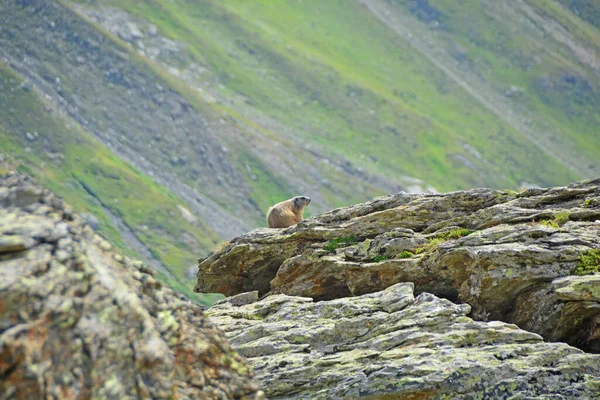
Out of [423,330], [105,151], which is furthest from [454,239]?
[105,151]

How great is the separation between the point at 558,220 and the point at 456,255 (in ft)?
11.8

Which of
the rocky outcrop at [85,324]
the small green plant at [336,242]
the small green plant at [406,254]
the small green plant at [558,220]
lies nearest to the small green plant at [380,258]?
the small green plant at [406,254]

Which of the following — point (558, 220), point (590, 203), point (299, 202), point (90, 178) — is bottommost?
point (90, 178)

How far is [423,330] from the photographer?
64.5 feet

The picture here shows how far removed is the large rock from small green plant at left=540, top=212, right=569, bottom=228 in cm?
484

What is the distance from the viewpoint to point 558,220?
24.1 m

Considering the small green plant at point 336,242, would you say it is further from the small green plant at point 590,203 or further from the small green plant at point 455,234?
the small green plant at point 590,203

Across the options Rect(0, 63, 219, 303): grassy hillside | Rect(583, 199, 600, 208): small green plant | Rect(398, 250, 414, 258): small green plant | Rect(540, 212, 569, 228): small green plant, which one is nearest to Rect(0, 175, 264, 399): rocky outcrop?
Rect(398, 250, 414, 258): small green plant

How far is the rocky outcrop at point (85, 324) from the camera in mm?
10352

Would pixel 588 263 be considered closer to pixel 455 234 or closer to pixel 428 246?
pixel 455 234

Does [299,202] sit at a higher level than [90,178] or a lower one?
higher

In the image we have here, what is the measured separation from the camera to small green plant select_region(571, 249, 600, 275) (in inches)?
830

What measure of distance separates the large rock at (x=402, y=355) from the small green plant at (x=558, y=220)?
4.84 m

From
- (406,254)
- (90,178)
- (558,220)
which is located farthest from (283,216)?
(90,178)
